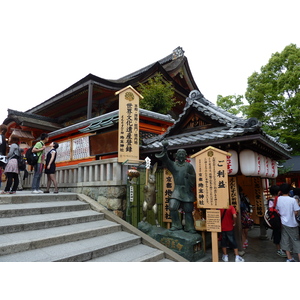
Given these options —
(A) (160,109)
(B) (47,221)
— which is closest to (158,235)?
(B) (47,221)

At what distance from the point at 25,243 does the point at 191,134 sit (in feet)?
17.8

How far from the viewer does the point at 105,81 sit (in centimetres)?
1032

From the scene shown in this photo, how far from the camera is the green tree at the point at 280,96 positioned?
59.1 feet

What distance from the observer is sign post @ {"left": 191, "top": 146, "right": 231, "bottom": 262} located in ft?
16.5

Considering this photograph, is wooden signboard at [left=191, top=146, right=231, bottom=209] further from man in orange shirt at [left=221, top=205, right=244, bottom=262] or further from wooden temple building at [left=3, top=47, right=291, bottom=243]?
man in orange shirt at [left=221, top=205, right=244, bottom=262]

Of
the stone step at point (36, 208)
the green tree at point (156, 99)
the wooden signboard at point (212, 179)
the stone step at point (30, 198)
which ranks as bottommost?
the stone step at point (36, 208)

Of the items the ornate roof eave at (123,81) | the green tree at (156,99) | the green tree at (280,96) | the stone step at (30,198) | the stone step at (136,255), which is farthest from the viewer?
the green tree at (280,96)

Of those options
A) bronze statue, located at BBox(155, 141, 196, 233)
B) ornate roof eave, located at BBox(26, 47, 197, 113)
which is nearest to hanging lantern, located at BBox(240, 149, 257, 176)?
bronze statue, located at BBox(155, 141, 196, 233)

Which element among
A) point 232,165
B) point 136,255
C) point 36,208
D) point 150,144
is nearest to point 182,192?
point 232,165

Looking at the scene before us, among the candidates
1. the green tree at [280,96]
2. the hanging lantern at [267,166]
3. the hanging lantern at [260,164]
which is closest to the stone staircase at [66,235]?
the hanging lantern at [260,164]

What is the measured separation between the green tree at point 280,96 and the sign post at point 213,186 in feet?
46.9

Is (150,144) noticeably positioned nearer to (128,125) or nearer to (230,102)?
(128,125)

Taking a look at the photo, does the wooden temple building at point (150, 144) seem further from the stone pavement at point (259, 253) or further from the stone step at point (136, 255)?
the stone step at point (136, 255)

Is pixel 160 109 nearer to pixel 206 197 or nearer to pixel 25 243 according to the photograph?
pixel 206 197
